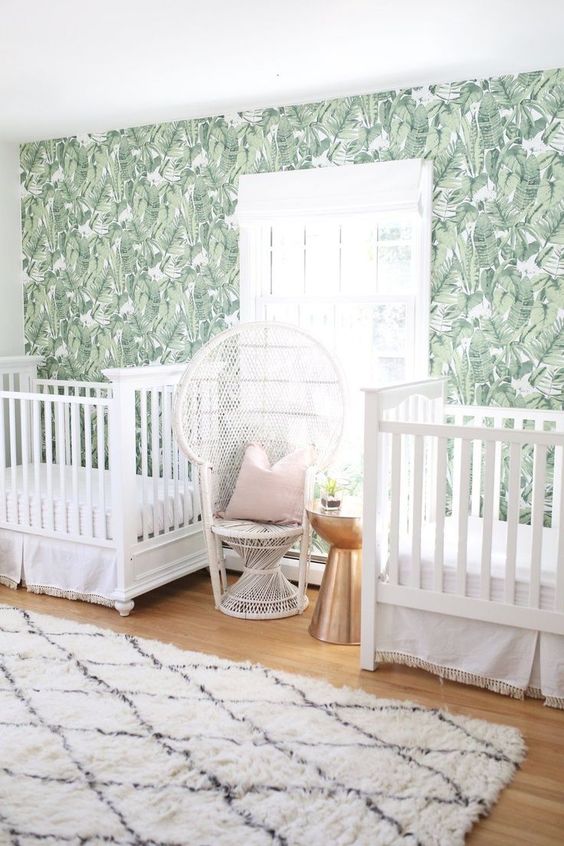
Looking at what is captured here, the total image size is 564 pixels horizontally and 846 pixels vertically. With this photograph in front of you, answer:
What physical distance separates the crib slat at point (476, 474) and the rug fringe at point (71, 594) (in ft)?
5.21

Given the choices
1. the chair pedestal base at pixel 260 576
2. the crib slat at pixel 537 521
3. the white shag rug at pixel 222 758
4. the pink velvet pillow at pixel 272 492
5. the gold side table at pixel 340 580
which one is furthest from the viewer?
the pink velvet pillow at pixel 272 492

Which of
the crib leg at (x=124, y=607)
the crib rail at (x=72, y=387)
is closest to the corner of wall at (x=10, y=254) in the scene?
the crib rail at (x=72, y=387)

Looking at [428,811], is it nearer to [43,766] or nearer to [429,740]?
[429,740]

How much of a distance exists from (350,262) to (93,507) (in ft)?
5.23

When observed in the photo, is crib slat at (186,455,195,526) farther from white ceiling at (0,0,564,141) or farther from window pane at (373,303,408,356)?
white ceiling at (0,0,564,141)

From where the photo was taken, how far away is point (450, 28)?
113 inches

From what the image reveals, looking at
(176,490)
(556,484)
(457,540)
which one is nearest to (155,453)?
(176,490)

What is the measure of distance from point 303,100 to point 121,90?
2.66 ft

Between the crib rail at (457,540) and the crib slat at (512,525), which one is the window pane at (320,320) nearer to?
the crib rail at (457,540)

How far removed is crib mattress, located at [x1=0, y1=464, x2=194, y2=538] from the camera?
11.6 feet

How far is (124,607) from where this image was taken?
345 centimetres

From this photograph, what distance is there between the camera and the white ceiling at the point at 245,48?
2.72 m

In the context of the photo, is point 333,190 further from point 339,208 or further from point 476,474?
point 476,474

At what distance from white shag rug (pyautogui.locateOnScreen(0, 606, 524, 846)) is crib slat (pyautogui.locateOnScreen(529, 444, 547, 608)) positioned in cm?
44
